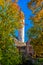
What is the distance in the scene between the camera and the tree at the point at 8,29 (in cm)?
1786

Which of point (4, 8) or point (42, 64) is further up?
point (4, 8)

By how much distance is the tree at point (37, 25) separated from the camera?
58.4 ft

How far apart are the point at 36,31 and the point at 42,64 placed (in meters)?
9.53

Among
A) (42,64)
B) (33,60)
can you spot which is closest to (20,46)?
(33,60)

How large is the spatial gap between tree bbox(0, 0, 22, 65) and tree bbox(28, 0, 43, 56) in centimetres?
126

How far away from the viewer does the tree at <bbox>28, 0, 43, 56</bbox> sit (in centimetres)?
1781

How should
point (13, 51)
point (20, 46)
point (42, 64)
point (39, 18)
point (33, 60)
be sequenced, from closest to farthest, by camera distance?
point (39, 18) < point (13, 51) < point (42, 64) < point (33, 60) < point (20, 46)

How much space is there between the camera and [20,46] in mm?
38688

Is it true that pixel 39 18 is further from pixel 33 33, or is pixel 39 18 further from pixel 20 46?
pixel 20 46

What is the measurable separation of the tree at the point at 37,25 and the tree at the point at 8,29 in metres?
1.26

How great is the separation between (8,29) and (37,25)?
214 cm

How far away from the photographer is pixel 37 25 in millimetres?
18047

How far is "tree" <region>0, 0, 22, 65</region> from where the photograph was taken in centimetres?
1786

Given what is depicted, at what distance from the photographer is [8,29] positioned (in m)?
18.0
